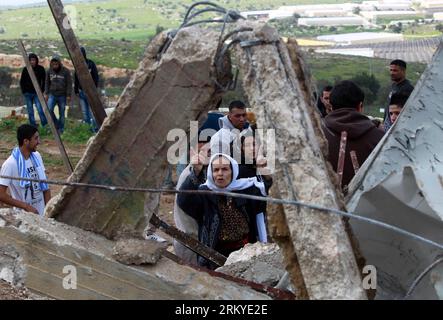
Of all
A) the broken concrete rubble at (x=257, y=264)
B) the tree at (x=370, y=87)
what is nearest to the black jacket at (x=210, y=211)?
the broken concrete rubble at (x=257, y=264)

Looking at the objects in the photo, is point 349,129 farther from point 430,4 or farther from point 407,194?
point 430,4

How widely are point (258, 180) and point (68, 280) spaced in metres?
2.35

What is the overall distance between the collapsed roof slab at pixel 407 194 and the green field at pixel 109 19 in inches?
2708

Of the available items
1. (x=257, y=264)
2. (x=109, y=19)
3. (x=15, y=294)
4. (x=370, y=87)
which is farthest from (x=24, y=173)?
(x=109, y=19)

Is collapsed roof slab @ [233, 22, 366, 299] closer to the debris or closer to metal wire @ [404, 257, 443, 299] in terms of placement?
metal wire @ [404, 257, 443, 299]

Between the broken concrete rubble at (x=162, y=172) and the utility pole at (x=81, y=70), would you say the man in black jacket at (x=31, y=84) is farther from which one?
the broken concrete rubble at (x=162, y=172)

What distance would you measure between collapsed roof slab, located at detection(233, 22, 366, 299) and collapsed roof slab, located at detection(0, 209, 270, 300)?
60 cm

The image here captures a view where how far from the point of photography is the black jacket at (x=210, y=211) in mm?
5547

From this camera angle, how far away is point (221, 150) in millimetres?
6270

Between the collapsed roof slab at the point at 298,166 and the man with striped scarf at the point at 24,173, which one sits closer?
the collapsed roof slab at the point at 298,166

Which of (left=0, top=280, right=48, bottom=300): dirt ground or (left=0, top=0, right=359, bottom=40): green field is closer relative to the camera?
(left=0, top=280, right=48, bottom=300): dirt ground

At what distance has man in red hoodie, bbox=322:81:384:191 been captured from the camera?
17.9ft

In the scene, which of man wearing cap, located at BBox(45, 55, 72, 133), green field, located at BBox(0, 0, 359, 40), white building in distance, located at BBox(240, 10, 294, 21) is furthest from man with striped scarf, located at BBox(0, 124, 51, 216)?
green field, located at BBox(0, 0, 359, 40)
